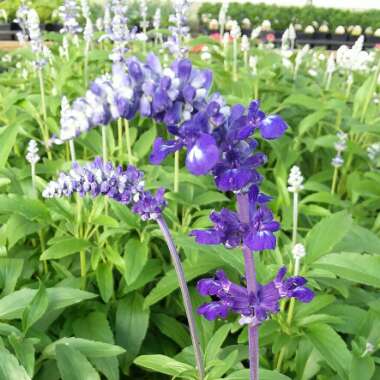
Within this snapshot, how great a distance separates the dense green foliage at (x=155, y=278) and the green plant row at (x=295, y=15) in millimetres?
13945

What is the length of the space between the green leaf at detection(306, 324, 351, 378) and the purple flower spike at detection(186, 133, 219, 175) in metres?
1.28

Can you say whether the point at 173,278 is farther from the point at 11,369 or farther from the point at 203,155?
the point at 203,155

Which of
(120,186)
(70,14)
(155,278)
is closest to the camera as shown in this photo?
(120,186)

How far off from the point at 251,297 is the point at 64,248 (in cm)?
138

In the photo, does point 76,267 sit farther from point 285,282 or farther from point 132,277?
point 285,282

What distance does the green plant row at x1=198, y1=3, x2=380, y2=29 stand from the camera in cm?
1681

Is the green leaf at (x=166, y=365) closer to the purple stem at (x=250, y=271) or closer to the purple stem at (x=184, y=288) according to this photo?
the purple stem at (x=184, y=288)

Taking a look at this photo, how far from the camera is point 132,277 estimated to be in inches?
91.8

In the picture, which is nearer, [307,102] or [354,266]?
[354,266]

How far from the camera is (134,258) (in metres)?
2.41

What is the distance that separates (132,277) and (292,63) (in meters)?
3.66

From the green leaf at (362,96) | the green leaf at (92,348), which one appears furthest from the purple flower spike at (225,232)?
the green leaf at (362,96)

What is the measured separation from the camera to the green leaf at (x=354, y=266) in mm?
2035

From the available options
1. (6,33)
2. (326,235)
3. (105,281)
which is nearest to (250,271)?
(326,235)
